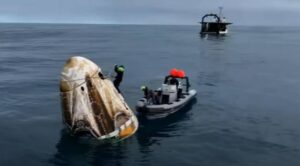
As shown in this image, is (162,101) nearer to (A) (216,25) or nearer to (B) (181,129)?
(B) (181,129)

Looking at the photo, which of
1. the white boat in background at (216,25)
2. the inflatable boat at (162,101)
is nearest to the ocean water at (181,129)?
the inflatable boat at (162,101)

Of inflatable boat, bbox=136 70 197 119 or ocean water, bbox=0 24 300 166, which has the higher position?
inflatable boat, bbox=136 70 197 119

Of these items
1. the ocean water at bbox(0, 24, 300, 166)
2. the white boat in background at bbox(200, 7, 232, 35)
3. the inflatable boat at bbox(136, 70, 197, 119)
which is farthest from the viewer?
the white boat in background at bbox(200, 7, 232, 35)

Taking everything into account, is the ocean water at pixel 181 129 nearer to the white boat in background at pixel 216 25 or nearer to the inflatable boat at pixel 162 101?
the inflatable boat at pixel 162 101

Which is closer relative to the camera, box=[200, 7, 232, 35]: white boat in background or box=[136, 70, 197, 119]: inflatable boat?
box=[136, 70, 197, 119]: inflatable boat

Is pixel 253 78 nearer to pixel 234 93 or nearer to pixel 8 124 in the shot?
pixel 234 93

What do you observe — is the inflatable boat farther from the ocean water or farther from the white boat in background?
the white boat in background

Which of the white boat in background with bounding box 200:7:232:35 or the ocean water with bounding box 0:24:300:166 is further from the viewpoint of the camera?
the white boat in background with bounding box 200:7:232:35

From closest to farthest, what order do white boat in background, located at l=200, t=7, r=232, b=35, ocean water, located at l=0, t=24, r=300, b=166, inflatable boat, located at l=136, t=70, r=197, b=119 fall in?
ocean water, located at l=0, t=24, r=300, b=166 → inflatable boat, located at l=136, t=70, r=197, b=119 → white boat in background, located at l=200, t=7, r=232, b=35

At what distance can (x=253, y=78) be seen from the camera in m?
49.0

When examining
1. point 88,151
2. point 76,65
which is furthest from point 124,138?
point 76,65

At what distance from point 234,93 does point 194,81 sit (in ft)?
25.8

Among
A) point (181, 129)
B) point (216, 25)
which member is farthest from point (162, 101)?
point (216, 25)

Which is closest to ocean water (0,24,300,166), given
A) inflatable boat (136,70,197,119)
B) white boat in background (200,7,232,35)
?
inflatable boat (136,70,197,119)
